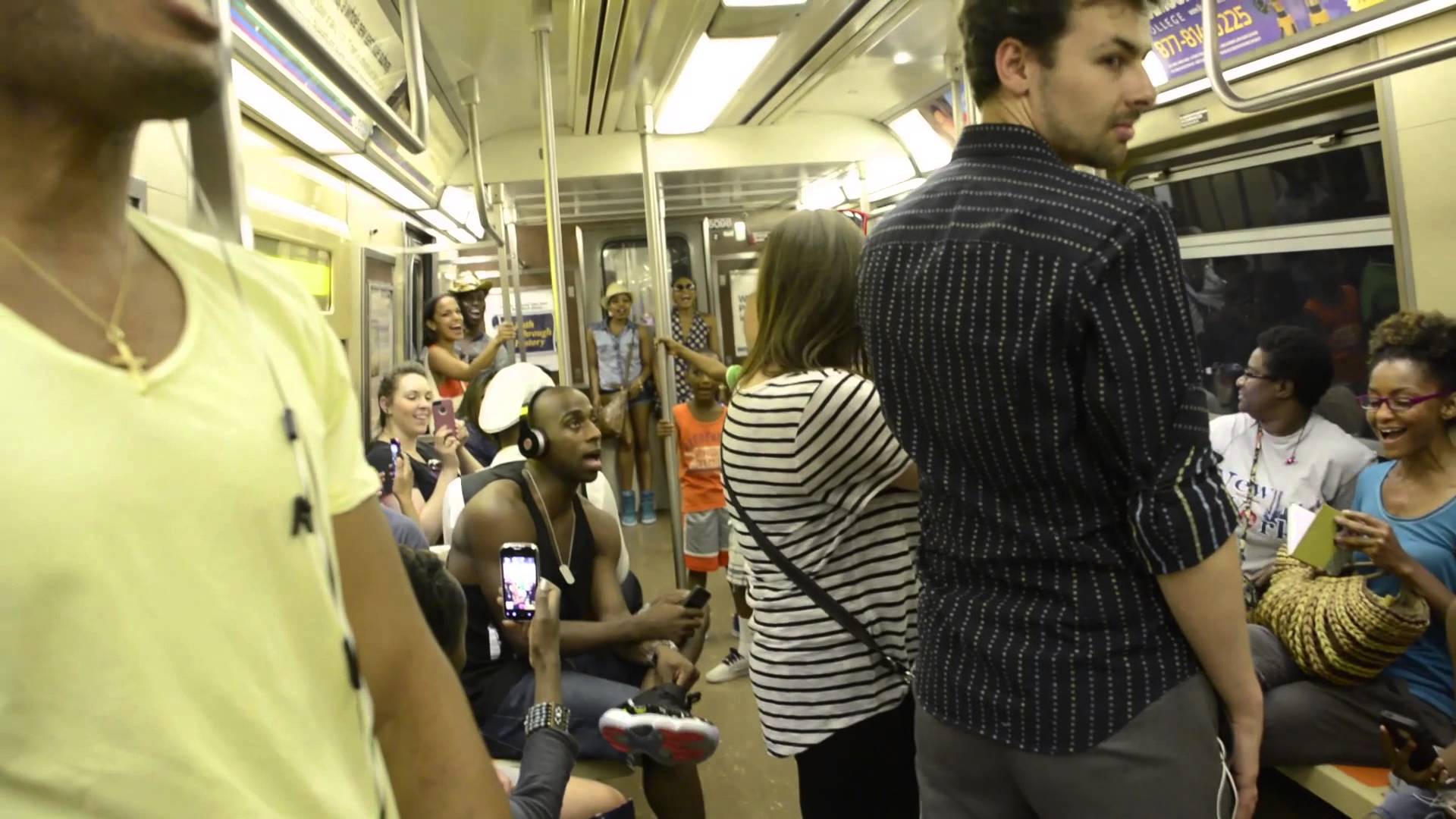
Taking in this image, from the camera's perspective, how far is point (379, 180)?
4.81 metres

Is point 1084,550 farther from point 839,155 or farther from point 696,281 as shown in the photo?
point 696,281

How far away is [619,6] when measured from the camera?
401cm

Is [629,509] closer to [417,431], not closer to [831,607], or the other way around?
[417,431]

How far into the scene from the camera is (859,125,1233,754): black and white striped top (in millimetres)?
1034

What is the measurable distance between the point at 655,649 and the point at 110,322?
214 centimetres

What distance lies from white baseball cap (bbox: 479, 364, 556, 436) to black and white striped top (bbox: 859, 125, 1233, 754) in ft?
8.06

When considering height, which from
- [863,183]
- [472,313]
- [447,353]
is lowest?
[447,353]

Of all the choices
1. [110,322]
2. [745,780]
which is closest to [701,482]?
[745,780]

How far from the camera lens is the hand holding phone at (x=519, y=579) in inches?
79.3

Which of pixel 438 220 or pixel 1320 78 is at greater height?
pixel 438 220

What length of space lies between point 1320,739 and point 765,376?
1830 millimetres

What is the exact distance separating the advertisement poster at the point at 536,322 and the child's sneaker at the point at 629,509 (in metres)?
1.26

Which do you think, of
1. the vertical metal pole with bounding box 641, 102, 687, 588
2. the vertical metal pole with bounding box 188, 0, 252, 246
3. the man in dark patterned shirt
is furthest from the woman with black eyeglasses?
the vertical metal pole with bounding box 188, 0, 252, 246

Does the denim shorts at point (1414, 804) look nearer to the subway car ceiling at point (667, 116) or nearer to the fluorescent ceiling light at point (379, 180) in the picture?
the subway car ceiling at point (667, 116)
